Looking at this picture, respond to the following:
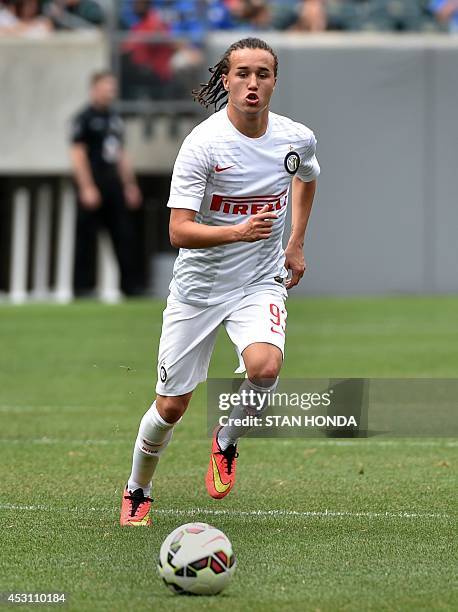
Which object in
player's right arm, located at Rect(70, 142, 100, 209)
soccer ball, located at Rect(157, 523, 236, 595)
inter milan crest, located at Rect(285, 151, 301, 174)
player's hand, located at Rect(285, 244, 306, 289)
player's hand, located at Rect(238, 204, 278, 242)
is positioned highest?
inter milan crest, located at Rect(285, 151, 301, 174)

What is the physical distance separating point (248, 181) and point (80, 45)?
632 inches

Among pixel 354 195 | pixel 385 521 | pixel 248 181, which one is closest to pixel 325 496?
pixel 385 521

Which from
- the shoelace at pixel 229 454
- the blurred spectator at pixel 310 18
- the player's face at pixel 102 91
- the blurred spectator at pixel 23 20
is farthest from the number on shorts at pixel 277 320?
the blurred spectator at pixel 23 20

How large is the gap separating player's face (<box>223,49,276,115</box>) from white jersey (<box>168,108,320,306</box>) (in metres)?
0.17

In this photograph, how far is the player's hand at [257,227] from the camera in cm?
618

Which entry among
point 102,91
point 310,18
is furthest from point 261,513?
point 310,18

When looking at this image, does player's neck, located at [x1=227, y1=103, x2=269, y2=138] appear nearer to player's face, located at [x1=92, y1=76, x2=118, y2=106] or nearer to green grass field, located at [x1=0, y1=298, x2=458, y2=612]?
green grass field, located at [x1=0, y1=298, x2=458, y2=612]

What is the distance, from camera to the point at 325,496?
7578mm

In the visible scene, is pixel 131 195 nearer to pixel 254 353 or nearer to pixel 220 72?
pixel 220 72

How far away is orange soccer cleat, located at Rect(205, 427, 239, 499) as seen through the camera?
7.12m

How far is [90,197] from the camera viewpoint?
20.2m

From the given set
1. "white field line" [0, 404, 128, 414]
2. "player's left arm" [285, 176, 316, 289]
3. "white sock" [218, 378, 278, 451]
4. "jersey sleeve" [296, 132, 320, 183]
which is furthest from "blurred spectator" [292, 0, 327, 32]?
"white sock" [218, 378, 278, 451]

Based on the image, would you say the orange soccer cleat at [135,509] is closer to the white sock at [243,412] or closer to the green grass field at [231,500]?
the green grass field at [231,500]

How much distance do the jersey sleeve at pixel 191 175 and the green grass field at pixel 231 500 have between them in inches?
34.4
